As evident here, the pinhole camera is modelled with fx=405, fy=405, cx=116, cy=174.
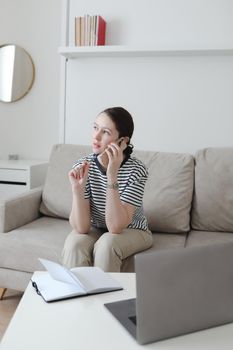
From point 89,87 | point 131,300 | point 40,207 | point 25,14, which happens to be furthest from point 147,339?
point 25,14

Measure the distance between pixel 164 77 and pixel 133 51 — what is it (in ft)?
0.87

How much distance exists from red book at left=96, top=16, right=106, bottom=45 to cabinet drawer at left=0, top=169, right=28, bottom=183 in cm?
98

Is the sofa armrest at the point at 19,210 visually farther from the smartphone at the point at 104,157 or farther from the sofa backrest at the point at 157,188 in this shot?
the smartphone at the point at 104,157

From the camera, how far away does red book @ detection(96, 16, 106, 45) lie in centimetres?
259

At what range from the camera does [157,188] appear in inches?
88.0

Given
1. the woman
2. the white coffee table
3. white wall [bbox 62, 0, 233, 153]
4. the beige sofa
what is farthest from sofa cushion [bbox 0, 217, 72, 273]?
white wall [bbox 62, 0, 233, 153]

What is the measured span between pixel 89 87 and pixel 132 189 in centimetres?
123

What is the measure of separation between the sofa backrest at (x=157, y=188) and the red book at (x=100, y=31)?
728mm

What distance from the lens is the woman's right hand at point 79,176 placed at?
1.72 meters

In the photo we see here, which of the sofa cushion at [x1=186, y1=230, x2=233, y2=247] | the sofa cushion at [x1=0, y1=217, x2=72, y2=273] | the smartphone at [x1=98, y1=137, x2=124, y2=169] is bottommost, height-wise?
the sofa cushion at [x1=0, y1=217, x2=72, y2=273]

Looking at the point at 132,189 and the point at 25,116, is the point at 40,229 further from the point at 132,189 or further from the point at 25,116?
the point at 25,116

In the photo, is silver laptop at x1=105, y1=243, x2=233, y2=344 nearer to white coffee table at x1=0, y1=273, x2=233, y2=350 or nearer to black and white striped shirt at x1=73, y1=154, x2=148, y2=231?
white coffee table at x1=0, y1=273, x2=233, y2=350

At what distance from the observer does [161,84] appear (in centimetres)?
264

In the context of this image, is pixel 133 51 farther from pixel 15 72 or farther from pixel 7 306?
pixel 7 306
